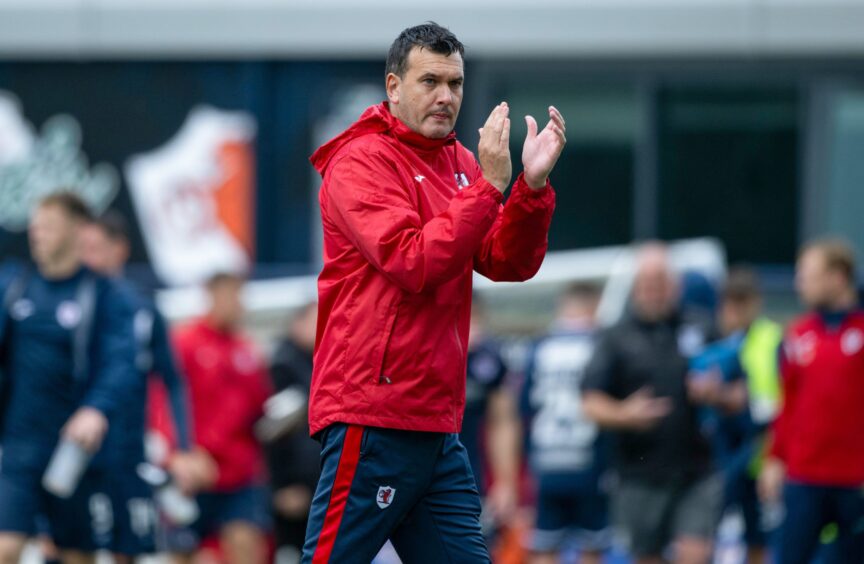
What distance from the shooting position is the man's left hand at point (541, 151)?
5.29 m

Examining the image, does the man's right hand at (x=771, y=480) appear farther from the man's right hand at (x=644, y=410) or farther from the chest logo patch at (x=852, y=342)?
the chest logo patch at (x=852, y=342)

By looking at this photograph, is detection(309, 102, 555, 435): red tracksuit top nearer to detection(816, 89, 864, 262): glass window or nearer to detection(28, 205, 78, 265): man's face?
detection(28, 205, 78, 265): man's face

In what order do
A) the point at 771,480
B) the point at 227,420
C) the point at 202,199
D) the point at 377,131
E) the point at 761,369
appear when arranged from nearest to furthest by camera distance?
the point at 377,131 < the point at 771,480 < the point at 227,420 < the point at 761,369 < the point at 202,199

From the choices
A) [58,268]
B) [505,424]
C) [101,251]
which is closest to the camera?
[58,268]

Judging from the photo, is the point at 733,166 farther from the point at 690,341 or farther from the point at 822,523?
the point at 822,523

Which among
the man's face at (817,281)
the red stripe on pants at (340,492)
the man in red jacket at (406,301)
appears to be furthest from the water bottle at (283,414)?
the red stripe on pants at (340,492)

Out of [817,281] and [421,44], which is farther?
[817,281]

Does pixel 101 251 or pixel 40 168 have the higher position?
pixel 40 168

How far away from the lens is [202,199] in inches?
Answer: 604

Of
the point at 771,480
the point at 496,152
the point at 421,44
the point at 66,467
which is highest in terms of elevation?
the point at 421,44

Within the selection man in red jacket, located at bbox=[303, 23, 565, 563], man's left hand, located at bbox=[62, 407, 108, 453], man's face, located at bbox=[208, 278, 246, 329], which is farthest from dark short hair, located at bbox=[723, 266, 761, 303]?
man in red jacket, located at bbox=[303, 23, 565, 563]

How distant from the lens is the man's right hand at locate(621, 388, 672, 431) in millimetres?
10438

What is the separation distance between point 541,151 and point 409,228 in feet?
1.57

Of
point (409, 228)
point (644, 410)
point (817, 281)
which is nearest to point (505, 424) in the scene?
point (644, 410)
